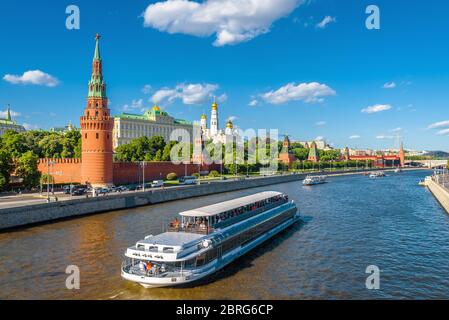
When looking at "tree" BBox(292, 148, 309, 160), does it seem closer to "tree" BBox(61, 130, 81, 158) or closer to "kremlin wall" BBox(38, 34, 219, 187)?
"tree" BBox(61, 130, 81, 158)

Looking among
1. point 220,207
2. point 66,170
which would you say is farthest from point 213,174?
point 220,207

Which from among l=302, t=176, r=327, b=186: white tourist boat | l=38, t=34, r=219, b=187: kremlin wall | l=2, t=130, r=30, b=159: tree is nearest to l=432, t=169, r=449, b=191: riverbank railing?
l=302, t=176, r=327, b=186: white tourist boat

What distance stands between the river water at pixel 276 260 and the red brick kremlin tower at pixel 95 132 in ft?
53.7

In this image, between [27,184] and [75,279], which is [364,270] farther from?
[27,184]

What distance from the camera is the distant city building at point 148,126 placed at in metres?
142

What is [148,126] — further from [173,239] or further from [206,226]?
[173,239]

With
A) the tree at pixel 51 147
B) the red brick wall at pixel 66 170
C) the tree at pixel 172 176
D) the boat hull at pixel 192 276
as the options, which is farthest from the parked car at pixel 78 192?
the tree at pixel 51 147

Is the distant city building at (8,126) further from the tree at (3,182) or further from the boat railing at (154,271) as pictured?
the boat railing at (154,271)

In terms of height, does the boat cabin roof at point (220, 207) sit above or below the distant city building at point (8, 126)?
below

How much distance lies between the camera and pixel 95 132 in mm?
58125

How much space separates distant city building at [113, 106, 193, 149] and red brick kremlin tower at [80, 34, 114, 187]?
8287cm

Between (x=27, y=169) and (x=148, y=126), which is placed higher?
(x=148, y=126)

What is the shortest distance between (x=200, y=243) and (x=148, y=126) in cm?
13504

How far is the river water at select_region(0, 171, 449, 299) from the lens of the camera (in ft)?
68.3
